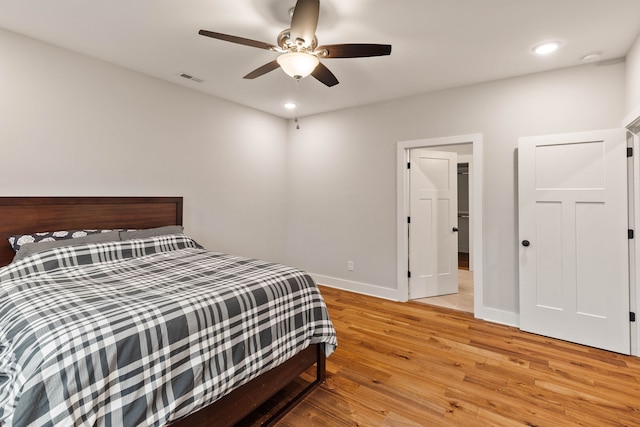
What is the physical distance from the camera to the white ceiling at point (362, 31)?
6.90 feet

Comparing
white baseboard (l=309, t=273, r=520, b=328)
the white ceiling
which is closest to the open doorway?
white baseboard (l=309, t=273, r=520, b=328)

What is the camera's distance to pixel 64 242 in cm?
239

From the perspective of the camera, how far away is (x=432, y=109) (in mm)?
3740

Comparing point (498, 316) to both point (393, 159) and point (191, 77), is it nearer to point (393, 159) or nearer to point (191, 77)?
point (393, 159)

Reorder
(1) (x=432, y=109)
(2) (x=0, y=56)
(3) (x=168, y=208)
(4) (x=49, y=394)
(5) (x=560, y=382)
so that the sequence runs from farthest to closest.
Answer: (1) (x=432, y=109) < (3) (x=168, y=208) < (2) (x=0, y=56) < (5) (x=560, y=382) < (4) (x=49, y=394)

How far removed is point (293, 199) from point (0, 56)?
3460 mm

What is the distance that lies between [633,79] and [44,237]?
4.92m

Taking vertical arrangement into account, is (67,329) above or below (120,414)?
above

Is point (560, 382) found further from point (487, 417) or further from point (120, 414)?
point (120, 414)

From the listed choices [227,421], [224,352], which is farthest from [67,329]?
[227,421]

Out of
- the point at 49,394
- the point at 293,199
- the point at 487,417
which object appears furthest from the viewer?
the point at 293,199

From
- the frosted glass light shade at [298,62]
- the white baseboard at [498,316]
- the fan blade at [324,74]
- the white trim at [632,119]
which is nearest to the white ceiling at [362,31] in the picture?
the fan blade at [324,74]

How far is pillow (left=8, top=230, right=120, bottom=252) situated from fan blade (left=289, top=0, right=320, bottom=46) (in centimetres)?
234

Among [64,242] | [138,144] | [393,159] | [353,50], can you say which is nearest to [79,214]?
[64,242]
